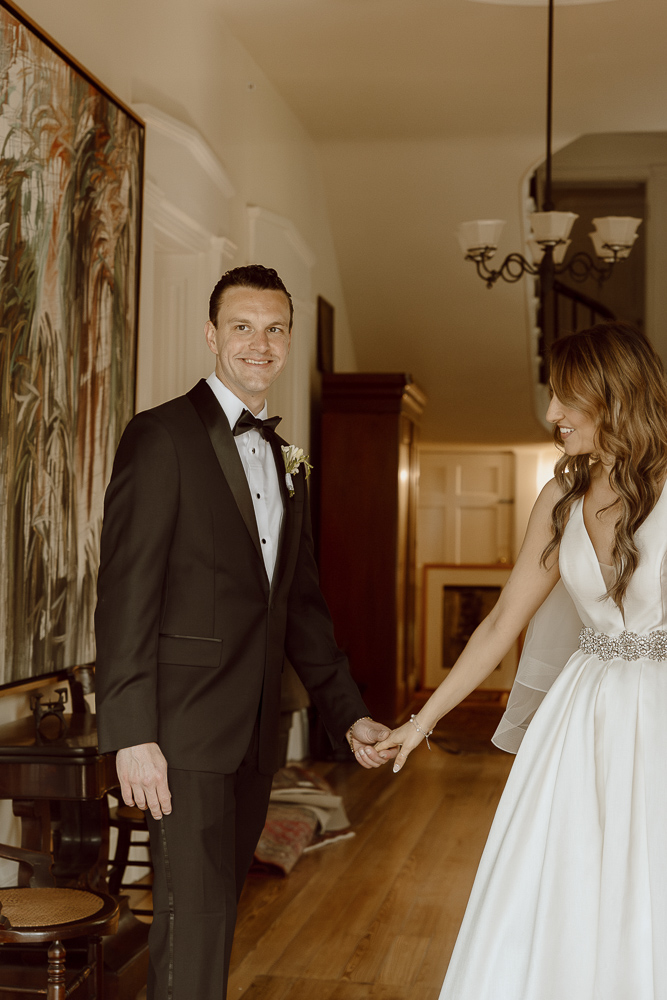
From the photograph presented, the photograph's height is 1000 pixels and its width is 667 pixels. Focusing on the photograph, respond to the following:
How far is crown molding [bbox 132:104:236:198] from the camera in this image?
4180 mm

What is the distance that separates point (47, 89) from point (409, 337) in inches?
232

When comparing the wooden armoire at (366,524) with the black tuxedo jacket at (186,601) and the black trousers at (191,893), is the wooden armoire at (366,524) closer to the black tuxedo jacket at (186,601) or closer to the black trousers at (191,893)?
the black tuxedo jacket at (186,601)

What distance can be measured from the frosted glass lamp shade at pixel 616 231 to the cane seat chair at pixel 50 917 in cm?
442

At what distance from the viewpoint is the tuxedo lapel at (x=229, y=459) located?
225 cm

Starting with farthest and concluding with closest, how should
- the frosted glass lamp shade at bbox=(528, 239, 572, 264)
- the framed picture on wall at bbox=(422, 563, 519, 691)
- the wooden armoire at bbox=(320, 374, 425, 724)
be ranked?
the framed picture on wall at bbox=(422, 563, 519, 691)
the wooden armoire at bbox=(320, 374, 425, 724)
the frosted glass lamp shade at bbox=(528, 239, 572, 264)

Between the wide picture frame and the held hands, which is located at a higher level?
the wide picture frame

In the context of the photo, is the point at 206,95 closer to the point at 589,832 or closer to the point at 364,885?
the point at 364,885

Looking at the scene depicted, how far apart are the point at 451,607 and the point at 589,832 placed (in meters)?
9.21

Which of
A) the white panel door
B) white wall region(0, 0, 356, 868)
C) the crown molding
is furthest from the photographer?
the white panel door

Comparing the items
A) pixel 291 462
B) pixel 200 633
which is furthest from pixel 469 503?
pixel 200 633

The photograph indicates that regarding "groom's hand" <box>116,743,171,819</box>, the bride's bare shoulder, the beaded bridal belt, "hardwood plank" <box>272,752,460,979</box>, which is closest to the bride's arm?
the bride's bare shoulder

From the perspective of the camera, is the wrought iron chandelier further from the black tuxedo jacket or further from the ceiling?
the black tuxedo jacket

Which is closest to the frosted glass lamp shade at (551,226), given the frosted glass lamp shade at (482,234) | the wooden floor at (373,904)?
the frosted glass lamp shade at (482,234)

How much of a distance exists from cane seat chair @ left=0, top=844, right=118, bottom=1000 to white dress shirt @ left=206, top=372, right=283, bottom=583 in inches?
36.3
